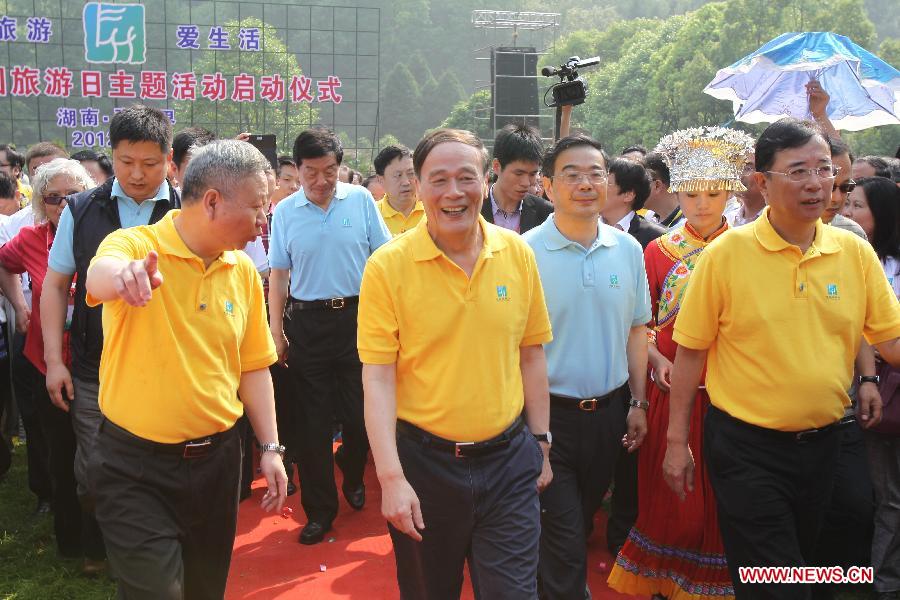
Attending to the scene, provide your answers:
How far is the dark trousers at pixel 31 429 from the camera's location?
5.16m

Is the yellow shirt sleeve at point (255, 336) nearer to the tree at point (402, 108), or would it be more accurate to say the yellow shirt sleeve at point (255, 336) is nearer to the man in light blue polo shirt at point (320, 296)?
the man in light blue polo shirt at point (320, 296)

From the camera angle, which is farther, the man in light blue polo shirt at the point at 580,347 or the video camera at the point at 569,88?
the video camera at the point at 569,88

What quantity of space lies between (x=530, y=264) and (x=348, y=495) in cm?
303

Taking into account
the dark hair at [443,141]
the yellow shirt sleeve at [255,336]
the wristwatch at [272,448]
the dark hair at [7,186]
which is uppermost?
the dark hair at [443,141]

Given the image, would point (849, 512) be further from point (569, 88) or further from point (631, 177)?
point (569, 88)

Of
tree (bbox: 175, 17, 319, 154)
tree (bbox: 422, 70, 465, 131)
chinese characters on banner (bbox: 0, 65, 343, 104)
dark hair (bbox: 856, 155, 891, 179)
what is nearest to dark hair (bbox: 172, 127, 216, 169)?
dark hair (bbox: 856, 155, 891, 179)

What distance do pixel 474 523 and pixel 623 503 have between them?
2.25 m

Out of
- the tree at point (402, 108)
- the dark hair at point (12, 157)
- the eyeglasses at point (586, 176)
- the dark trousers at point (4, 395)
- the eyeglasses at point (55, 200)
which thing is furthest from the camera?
the tree at point (402, 108)

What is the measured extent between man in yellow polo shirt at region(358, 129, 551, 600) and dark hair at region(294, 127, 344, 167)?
2.41m

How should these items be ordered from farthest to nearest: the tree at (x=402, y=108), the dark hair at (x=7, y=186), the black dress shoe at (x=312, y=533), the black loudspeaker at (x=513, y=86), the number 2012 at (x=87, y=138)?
the tree at (x=402, y=108) → the black loudspeaker at (x=513, y=86) → the number 2012 at (x=87, y=138) → the dark hair at (x=7, y=186) → the black dress shoe at (x=312, y=533)

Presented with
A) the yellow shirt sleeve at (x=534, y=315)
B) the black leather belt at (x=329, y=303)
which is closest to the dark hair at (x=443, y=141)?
the yellow shirt sleeve at (x=534, y=315)

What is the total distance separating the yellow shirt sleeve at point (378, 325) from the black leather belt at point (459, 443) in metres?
0.23

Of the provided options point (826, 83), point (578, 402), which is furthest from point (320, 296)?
point (826, 83)

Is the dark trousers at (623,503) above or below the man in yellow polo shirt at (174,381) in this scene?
below
